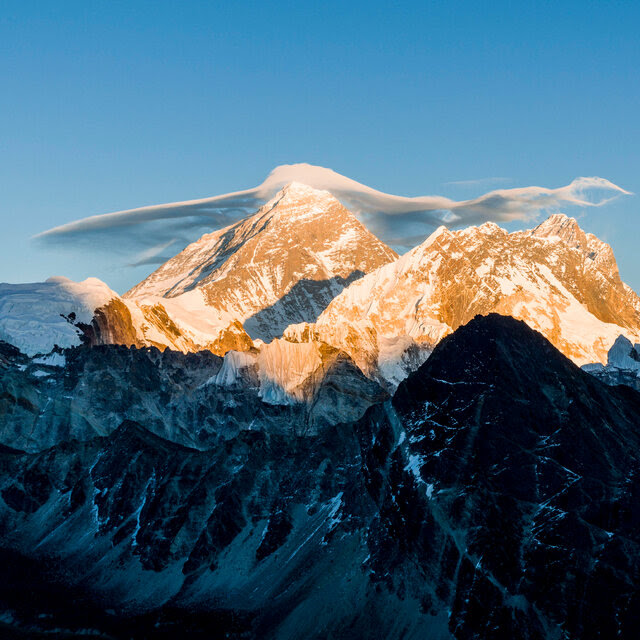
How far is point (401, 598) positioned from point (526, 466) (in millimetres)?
28585

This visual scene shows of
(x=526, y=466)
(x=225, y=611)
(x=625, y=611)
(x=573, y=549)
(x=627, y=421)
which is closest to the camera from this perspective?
(x=625, y=611)

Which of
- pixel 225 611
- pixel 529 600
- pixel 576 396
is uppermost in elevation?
pixel 576 396

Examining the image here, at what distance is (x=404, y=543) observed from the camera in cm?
17975

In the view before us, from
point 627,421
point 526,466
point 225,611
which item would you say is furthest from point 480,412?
point 225,611

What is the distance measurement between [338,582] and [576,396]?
50203 millimetres

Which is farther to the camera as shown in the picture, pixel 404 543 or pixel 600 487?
pixel 404 543

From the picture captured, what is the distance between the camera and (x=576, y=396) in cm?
17788

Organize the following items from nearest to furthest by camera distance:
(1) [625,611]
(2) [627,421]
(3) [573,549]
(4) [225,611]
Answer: (1) [625,611] < (3) [573,549] < (2) [627,421] < (4) [225,611]

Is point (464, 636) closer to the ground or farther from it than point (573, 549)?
closer to the ground

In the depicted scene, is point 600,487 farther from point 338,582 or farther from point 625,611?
point 338,582

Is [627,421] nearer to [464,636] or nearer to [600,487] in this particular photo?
[600,487]

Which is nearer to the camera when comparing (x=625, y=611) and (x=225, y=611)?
(x=625, y=611)

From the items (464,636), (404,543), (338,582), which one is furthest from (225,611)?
(464,636)

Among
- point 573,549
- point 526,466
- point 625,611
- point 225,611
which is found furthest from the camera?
point 225,611
